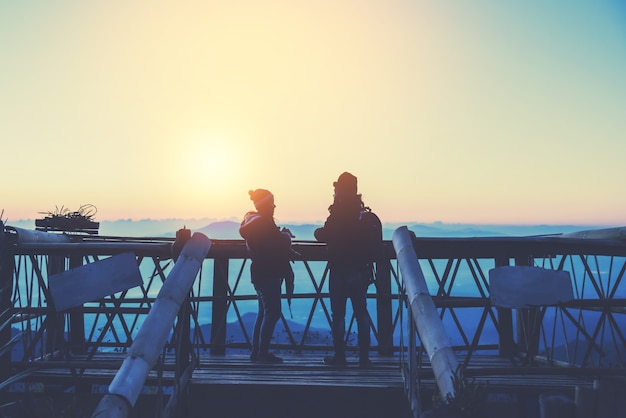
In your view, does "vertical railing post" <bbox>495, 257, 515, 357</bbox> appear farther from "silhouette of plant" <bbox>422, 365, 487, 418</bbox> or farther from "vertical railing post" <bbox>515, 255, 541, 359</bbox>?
"silhouette of plant" <bbox>422, 365, 487, 418</bbox>

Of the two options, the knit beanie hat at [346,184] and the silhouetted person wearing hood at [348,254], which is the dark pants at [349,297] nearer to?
the silhouetted person wearing hood at [348,254]

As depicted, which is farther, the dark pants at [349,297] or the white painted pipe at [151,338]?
the dark pants at [349,297]

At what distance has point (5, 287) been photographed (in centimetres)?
650

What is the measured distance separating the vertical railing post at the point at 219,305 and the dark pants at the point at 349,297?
2.34 meters

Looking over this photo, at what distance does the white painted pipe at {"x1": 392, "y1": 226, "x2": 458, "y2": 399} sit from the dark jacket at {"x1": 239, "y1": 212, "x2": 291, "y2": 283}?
1.85m

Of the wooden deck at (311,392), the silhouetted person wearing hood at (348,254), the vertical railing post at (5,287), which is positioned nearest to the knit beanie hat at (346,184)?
the silhouetted person wearing hood at (348,254)

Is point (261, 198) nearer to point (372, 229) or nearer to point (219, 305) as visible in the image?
point (372, 229)

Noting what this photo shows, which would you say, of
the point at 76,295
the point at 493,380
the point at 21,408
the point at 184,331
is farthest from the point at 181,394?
the point at 493,380

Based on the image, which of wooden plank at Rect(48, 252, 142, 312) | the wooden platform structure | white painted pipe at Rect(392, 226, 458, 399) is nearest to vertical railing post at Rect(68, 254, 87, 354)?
the wooden platform structure

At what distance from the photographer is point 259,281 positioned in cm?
741

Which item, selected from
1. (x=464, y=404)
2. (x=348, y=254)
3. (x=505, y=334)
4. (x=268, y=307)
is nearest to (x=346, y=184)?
(x=348, y=254)

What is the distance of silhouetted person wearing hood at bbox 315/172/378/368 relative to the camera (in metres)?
7.09

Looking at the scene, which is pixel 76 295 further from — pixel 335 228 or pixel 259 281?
pixel 335 228

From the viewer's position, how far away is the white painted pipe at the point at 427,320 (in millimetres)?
4391
